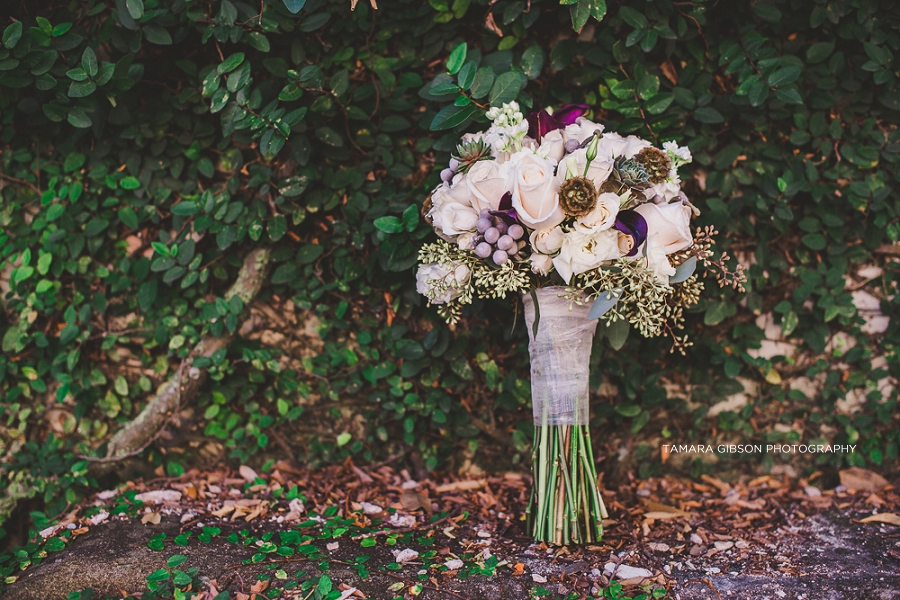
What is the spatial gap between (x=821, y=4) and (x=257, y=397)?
2.87 meters

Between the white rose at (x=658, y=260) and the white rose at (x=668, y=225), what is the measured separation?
0.01 meters

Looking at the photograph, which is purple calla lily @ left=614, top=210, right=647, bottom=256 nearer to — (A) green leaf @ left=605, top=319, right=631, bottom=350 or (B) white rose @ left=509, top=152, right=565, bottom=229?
(B) white rose @ left=509, top=152, right=565, bottom=229

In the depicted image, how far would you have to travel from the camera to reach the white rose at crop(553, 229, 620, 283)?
167 centimetres

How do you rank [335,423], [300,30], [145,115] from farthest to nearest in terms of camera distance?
[335,423], [145,115], [300,30]

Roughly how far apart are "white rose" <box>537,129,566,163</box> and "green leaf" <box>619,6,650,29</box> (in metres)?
0.77

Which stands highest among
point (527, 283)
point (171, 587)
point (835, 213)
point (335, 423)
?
point (835, 213)

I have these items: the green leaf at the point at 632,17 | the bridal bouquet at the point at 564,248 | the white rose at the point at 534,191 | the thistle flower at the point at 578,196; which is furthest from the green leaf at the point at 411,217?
the green leaf at the point at 632,17

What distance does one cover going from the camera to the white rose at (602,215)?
1.64 metres

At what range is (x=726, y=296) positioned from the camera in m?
2.47

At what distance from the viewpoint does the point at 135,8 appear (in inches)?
84.7

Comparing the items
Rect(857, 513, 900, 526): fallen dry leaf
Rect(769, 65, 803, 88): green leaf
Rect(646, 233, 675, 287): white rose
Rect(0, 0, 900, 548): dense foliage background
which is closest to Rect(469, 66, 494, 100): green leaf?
Rect(0, 0, 900, 548): dense foliage background

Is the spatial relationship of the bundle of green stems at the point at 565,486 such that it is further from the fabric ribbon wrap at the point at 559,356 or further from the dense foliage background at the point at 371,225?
the dense foliage background at the point at 371,225

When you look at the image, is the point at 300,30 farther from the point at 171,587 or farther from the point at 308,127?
the point at 171,587

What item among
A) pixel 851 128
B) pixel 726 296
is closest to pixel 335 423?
pixel 726 296
